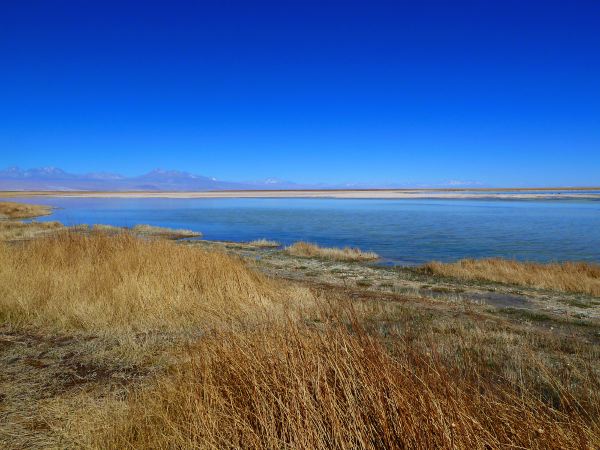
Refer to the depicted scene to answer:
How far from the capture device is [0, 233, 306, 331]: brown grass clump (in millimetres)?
7008

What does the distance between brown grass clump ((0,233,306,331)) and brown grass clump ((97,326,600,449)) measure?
6.61 feet

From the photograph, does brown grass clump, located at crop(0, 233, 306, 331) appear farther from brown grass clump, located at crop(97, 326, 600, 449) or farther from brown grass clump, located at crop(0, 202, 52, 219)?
brown grass clump, located at crop(0, 202, 52, 219)

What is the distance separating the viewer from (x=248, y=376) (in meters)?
3.56

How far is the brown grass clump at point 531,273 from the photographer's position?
49.4 ft

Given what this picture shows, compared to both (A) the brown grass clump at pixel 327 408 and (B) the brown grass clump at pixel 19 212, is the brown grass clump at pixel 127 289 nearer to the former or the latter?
(A) the brown grass clump at pixel 327 408

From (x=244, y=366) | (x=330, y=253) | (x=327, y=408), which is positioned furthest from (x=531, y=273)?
(x=327, y=408)

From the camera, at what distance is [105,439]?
11.1 feet

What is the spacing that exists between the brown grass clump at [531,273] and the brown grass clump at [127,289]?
10.0 m

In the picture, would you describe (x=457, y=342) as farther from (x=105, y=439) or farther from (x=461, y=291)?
(x=461, y=291)

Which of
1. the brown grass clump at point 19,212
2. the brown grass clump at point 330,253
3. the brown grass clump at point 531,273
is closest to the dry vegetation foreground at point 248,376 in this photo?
the brown grass clump at point 531,273

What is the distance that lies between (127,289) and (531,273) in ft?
51.4

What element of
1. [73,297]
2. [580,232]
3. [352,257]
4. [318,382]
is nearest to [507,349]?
[318,382]

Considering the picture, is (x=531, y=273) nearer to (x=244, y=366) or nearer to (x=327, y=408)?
(x=244, y=366)

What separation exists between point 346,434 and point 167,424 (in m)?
1.52
